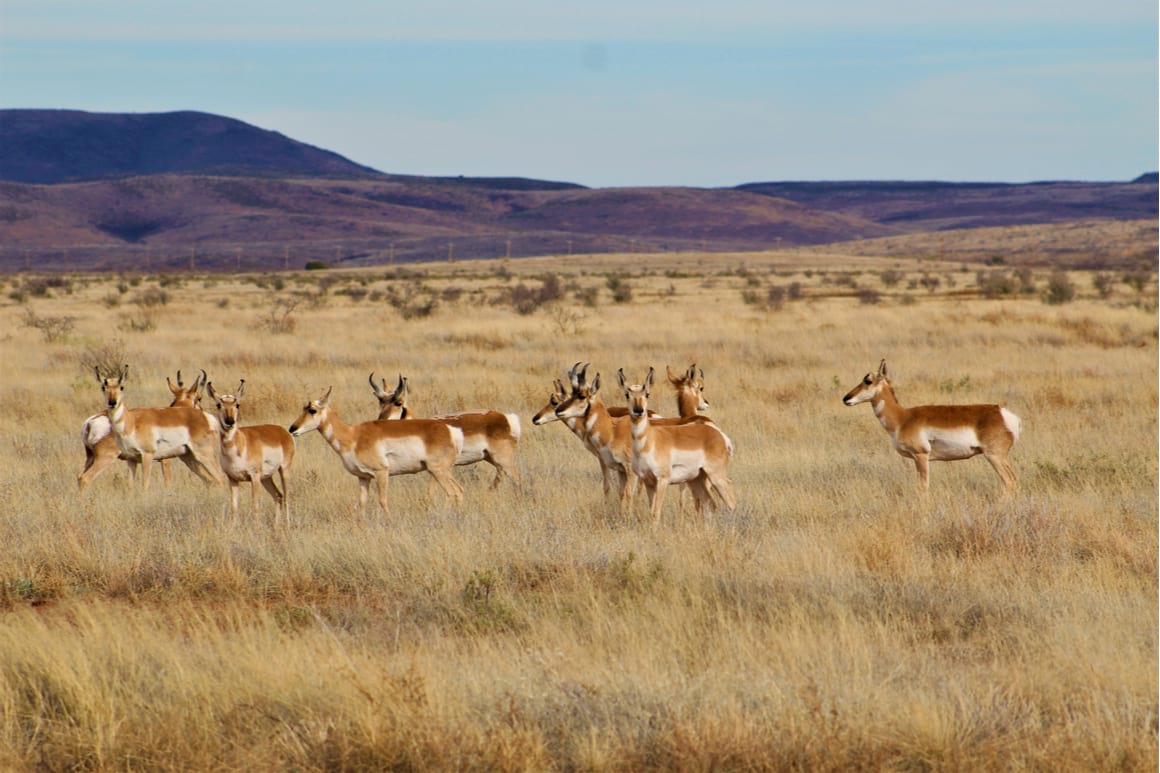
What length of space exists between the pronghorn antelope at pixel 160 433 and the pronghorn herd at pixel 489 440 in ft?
0.03

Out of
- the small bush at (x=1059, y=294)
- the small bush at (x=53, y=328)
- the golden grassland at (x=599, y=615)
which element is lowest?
the small bush at (x=1059, y=294)

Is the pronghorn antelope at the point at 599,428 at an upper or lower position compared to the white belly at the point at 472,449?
upper

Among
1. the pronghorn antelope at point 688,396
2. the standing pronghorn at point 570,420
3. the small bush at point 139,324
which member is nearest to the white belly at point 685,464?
the standing pronghorn at point 570,420

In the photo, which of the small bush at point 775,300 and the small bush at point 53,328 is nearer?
the small bush at point 53,328

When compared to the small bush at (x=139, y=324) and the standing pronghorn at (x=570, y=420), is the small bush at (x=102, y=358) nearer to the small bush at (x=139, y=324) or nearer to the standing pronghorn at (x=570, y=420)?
the small bush at (x=139, y=324)

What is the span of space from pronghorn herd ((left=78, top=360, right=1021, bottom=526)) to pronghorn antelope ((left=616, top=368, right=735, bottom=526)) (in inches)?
0.4

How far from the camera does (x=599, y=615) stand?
747cm

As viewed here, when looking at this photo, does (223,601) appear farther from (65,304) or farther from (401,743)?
(65,304)

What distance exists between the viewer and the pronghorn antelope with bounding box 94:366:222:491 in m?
12.1

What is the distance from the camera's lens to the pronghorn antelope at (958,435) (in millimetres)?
11914

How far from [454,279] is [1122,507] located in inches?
2676

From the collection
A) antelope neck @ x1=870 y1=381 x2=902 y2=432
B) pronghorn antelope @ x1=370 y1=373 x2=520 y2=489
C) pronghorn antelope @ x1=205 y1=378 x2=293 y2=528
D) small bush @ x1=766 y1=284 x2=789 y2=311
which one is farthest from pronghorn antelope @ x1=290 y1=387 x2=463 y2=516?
small bush @ x1=766 y1=284 x2=789 y2=311

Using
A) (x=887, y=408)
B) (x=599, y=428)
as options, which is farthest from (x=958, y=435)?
(x=599, y=428)

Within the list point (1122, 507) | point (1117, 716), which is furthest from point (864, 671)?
point (1122, 507)
